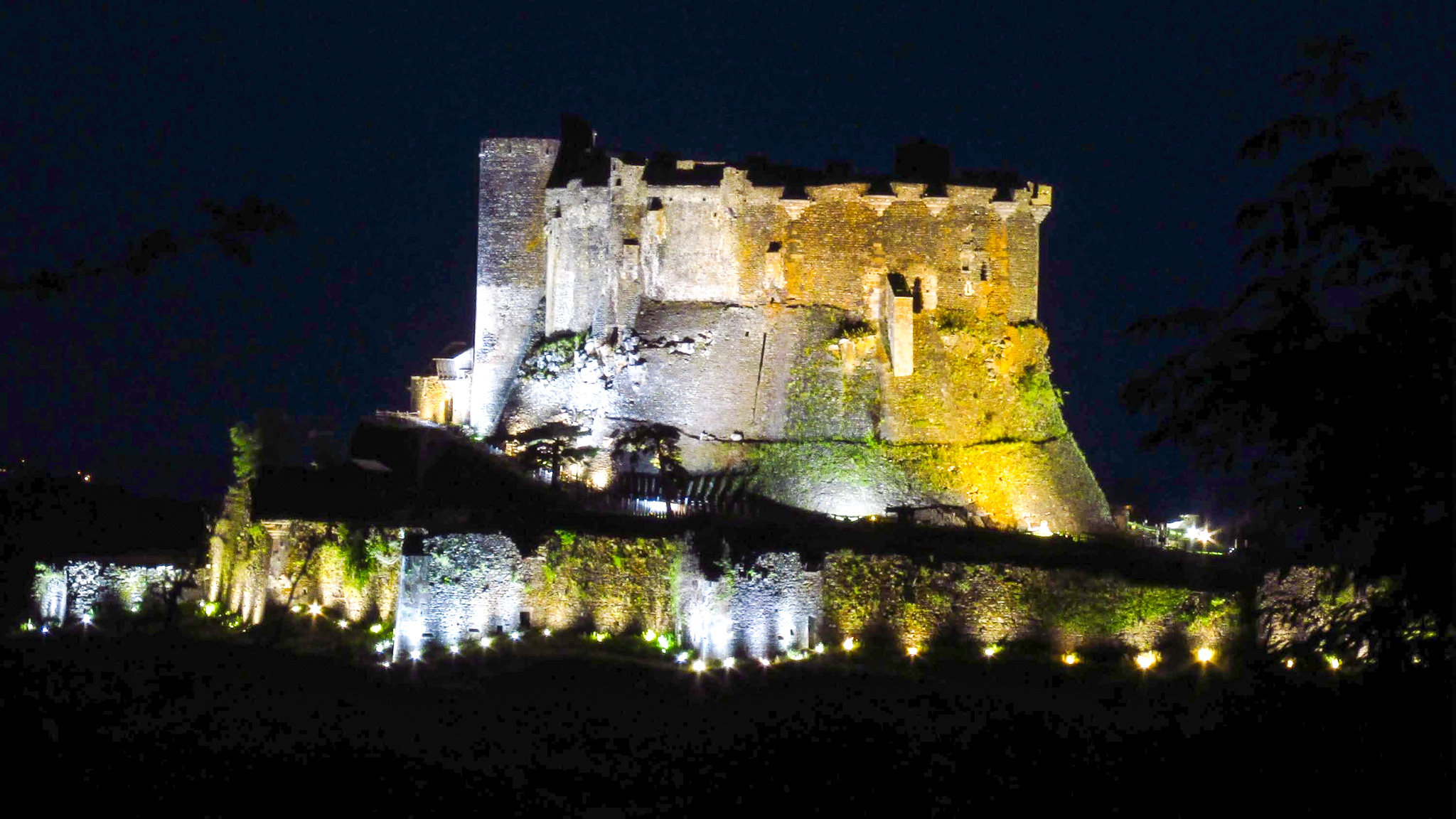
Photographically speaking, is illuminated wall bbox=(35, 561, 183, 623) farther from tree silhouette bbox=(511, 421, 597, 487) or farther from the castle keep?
the castle keep

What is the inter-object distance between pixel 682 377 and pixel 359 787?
20619 mm

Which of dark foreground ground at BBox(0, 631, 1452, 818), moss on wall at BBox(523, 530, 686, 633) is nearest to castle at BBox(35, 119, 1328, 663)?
moss on wall at BBox(523, 530, 686, 633)

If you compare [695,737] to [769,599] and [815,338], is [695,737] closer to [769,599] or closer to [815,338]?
[769,599]

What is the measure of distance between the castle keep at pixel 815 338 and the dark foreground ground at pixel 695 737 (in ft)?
31.1

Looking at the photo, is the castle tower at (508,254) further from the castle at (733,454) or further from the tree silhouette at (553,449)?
the tree silhouette at (553,449)

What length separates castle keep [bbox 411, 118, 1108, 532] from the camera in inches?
1531

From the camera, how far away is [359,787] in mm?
20938

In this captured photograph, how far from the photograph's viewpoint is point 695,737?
25.0 meters

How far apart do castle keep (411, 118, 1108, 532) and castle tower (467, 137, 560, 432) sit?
193 cm

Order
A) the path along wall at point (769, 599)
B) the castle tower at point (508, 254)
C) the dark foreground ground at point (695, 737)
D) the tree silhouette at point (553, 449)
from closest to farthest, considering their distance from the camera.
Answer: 1. the dark foreground ground at point (695, 737)
2. the path along wall at point (769, 599)
3. the tree silhouette at point (553, 449)
4. the castle tower at point (508, 254)

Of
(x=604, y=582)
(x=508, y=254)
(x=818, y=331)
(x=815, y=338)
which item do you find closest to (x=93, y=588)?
(x=508, y=254)

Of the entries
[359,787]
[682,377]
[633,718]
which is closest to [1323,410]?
[359,787]

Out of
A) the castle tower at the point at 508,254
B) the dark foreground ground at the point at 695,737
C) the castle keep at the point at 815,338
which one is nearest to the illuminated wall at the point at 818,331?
the castle keep at the point at 815,338

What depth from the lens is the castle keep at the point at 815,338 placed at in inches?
1531
